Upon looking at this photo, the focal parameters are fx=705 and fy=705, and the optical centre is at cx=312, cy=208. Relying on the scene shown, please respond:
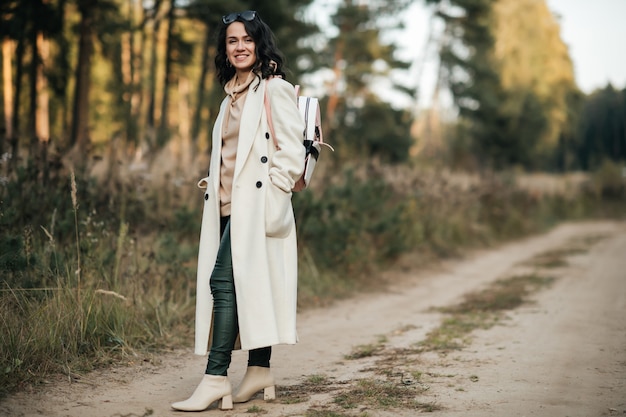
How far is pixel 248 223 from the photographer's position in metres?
3.71

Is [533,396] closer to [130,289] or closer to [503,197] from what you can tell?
[130,289]

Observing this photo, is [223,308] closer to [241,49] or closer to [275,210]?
[275,210]

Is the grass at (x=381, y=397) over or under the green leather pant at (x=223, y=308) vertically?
under

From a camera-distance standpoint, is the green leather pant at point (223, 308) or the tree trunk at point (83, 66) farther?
the tree trunk at point (83, 66)

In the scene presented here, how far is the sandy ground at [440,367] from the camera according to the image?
3869 millimetres

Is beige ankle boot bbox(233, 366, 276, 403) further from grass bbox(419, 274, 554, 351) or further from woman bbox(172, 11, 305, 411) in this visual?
grass bbox(419, 274, 554, 351)

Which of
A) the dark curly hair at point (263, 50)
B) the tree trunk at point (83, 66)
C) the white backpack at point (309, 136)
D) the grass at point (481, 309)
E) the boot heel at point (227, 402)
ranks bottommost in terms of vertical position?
the grass at point (481, 309)

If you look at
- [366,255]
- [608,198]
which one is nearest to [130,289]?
[366,255]

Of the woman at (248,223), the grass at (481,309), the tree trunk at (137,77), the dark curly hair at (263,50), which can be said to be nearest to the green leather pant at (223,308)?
the woman at (248,223)

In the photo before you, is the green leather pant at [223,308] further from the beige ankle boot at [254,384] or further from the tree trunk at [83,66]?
the tree trunk at [83,66]

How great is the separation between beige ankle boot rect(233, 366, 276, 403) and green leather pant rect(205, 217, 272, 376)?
9.3 inches

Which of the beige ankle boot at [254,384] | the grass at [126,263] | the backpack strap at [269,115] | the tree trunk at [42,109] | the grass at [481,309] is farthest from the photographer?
the tree trunk at [42,109]

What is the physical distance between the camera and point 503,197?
19281mm

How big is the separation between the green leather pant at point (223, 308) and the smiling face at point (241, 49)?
89cm
